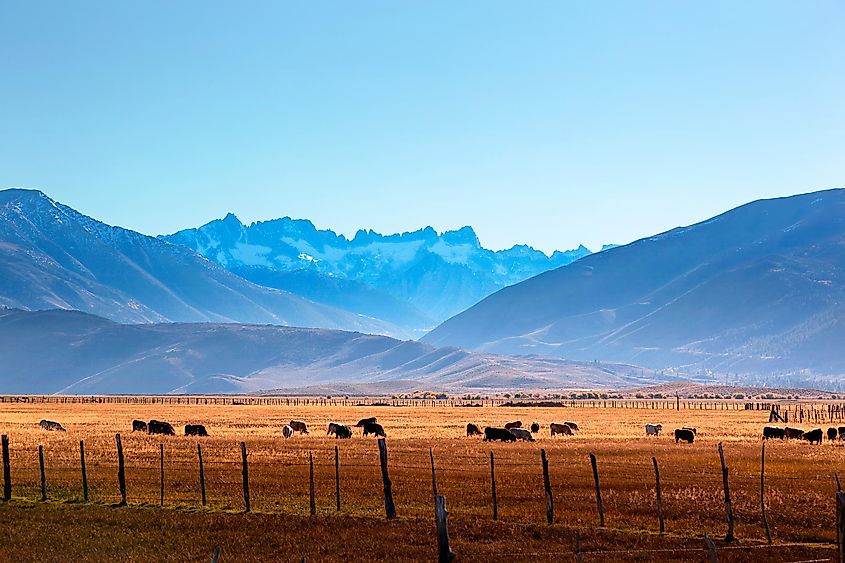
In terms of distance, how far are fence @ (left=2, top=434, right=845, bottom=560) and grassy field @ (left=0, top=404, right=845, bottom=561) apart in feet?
0.34

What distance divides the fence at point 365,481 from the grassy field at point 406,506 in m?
0.10

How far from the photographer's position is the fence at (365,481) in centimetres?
2980

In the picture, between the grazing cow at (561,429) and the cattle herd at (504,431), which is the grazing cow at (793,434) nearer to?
the cattle herd at (504,431)

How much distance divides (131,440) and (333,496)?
27.0 meters

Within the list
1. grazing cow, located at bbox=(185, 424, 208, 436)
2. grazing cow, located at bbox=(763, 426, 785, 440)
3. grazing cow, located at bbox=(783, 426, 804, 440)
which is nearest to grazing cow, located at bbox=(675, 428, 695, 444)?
grazing cow, located at bbox=(763, 426, 785, 440)

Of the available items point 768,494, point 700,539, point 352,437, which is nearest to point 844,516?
point 700,539

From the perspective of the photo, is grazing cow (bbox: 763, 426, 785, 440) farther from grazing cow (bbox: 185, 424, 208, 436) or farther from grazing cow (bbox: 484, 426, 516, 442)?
grazing cow (bbox: 185, 424, 208, 436)

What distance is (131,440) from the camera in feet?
188

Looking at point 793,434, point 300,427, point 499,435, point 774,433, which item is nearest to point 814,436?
point 793,434

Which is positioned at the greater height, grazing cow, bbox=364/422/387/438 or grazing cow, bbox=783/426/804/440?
grazing cow, bbox=364/422/387/438

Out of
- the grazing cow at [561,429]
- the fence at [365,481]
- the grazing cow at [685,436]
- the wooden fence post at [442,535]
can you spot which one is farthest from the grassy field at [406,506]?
the grazing cow at [561,429]

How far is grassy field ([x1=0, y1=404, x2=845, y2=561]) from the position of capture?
25672 millimetres

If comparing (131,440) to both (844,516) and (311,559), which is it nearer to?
(311,559)

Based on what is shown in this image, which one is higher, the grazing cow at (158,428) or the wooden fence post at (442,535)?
the grazing cow at (158,428)
